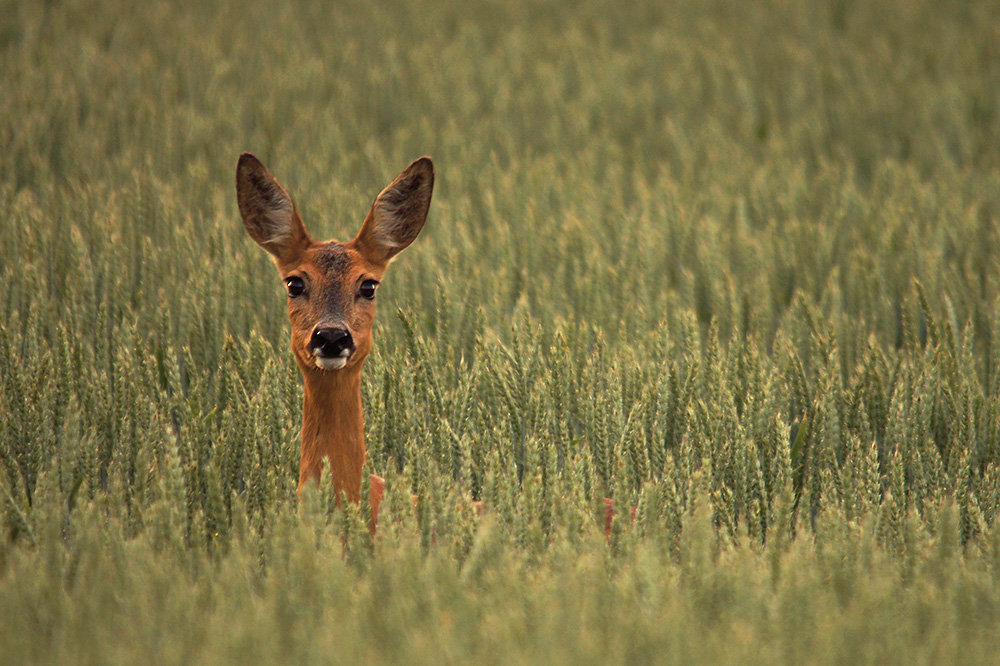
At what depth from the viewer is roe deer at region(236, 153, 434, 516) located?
3650 mm

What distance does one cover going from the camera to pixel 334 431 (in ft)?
12.1

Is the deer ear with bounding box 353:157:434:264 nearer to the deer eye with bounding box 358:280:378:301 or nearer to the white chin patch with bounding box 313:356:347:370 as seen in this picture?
the deer eye with bounding box 358:280:378:301

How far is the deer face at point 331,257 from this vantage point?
11.9 ft

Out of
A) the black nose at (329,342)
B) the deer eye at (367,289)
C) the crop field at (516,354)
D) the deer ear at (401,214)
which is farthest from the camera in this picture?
the deer ear at (401,214)

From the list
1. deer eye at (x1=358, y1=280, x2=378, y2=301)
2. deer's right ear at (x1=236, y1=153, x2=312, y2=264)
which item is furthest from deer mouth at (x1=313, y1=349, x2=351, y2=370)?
deer's right ear at (x1=236, y1=153, x2=312, y2=264)

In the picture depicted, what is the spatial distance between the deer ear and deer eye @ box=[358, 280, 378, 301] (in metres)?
0.14

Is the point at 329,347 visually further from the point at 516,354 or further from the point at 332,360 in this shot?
the point at 516,354

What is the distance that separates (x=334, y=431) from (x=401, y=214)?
0.89 metres

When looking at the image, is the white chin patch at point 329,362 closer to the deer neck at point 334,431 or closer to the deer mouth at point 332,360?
the deer mouth at point 332,360

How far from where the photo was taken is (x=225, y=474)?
12.6 ft

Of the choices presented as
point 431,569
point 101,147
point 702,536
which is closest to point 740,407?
point 702,536

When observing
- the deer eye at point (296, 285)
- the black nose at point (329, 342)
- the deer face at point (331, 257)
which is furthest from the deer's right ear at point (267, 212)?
the black nose at point (329, 342)

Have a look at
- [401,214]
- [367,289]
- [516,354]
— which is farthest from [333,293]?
[516,354]

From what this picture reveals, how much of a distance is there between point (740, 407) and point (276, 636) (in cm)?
259
